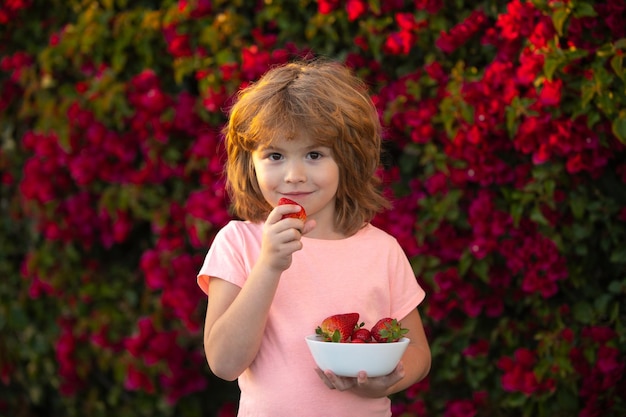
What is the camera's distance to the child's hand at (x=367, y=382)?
72.0 inches

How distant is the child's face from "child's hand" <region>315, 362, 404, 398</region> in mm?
367

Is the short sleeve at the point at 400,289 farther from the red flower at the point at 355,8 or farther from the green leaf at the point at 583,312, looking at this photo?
the red flower at the point at 355,8

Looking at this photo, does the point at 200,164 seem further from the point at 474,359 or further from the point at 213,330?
the point at 213,330

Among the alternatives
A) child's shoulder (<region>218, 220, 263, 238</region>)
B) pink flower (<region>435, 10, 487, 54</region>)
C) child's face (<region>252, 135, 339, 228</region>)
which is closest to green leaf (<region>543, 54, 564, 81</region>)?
pink flower (<region>435, 10, 487, 54</region>)

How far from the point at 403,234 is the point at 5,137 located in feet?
7.17

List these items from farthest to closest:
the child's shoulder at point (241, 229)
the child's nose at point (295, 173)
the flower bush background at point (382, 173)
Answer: the flower bush background at point (382, 173) < the child's shoulder at point (241, 229) < the child's nose at point (295, 173)

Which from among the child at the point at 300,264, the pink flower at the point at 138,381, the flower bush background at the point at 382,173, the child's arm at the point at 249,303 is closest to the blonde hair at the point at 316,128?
the child at the point at 300,264

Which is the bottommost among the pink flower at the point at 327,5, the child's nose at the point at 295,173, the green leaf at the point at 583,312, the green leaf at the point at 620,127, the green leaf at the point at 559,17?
the green leaf at the point at 583,312

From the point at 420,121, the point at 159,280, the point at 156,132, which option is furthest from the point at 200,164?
the point at 420,121

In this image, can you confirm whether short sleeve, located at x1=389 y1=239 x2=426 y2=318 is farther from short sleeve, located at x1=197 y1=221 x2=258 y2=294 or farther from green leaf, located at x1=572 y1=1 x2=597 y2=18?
green leaf, located at x1=572 y1=1 x2=597 y2=18

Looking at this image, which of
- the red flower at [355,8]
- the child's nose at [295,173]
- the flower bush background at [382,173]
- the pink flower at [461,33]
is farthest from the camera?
the red flower at [355,8]

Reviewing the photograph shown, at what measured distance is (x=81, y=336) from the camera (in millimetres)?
3902

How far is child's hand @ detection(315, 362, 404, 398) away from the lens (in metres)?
1.83

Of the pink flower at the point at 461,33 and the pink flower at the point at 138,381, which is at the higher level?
the pink flower at the point at 461,33
